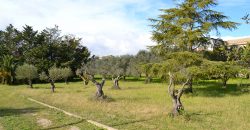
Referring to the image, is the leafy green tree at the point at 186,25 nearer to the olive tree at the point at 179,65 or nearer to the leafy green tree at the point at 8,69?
the olive tree at the point at 179,65

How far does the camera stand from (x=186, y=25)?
33625mm

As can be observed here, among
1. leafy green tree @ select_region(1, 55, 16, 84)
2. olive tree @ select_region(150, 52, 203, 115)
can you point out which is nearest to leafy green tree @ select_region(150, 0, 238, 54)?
olive tree @ select_region(150, 52, 203, 115)

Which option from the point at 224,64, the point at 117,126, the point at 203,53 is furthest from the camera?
the point at 203,53

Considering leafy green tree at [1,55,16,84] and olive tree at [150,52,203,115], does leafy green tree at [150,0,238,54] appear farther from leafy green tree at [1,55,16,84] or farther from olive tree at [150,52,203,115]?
leafy green tree at [1,55,16,84]

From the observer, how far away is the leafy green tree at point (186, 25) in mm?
32656

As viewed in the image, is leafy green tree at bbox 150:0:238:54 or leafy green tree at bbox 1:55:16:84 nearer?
leafy green tree at bbox 150:0:238:54

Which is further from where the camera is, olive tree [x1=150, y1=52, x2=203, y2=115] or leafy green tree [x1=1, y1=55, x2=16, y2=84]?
leafy green tree [x1=1, y1=55, x2=16, y2=84]

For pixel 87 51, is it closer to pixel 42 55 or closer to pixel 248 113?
pixel 42 55

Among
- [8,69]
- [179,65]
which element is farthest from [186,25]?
[8,69]

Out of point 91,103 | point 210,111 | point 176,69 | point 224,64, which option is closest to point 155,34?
point 176,69

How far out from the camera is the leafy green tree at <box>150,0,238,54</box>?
32.7 meters

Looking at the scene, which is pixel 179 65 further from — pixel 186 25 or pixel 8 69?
pixel 8 69

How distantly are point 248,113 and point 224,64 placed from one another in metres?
12.1

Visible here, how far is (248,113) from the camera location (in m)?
18.5
